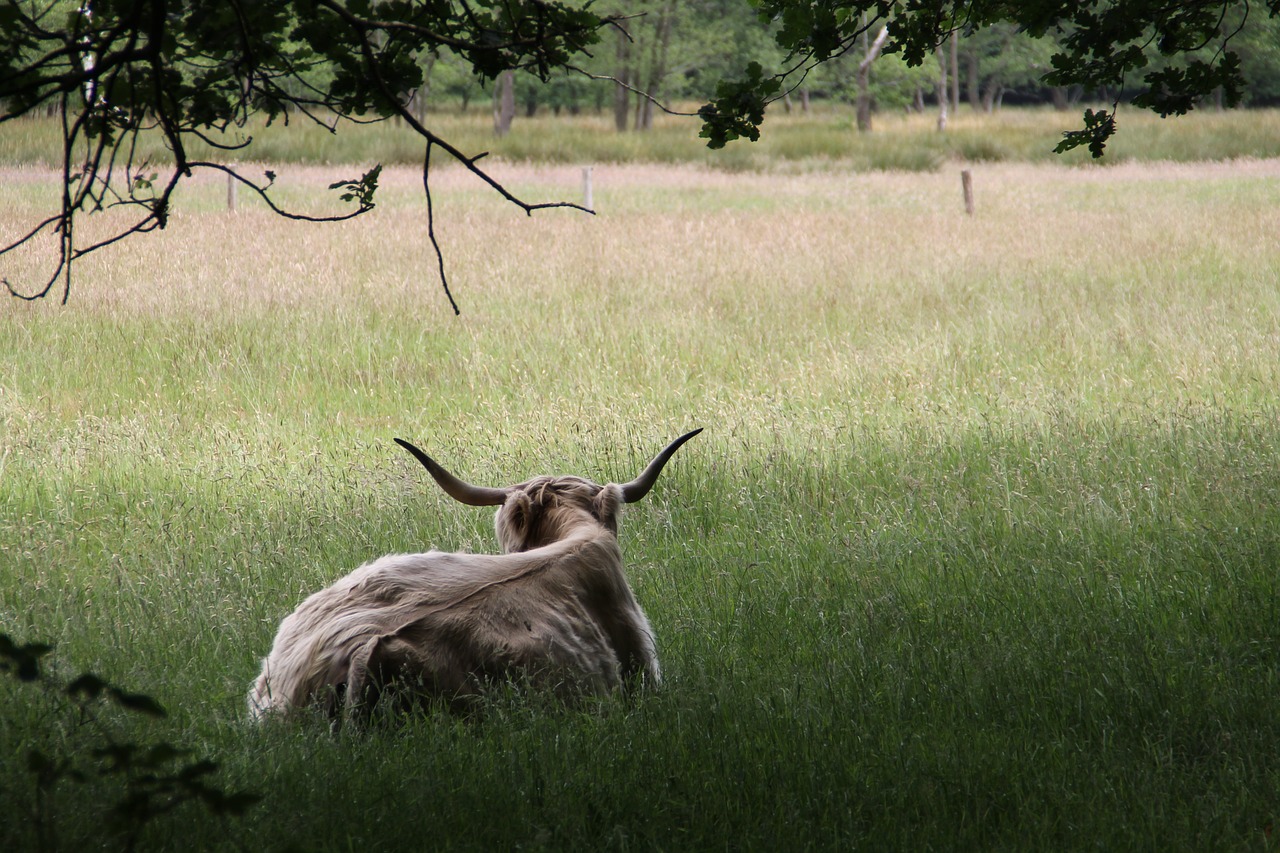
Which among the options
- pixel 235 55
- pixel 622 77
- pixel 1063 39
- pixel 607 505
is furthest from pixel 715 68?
pixel 235 55

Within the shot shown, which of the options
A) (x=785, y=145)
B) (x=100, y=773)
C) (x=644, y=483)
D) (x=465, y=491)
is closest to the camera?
(x=100, y=773)

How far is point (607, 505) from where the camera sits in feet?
15.3

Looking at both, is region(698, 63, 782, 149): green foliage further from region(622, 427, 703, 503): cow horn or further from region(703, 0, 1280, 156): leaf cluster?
region(622, 427, 703, 503): cow horn

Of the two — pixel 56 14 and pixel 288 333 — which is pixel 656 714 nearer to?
pixel 288 333

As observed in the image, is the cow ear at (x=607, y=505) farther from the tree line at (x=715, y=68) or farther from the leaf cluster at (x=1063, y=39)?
the tree line at (x=715, y=68)

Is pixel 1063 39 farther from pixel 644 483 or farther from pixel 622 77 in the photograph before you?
pixel 622 77

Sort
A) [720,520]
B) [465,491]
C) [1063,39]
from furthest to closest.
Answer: [720,520] → [1063,39] → [465,491]

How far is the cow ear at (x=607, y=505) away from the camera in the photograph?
4.64 m

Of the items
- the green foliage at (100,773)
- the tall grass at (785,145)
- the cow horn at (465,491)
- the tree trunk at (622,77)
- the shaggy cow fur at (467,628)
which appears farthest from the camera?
the tree trunk at (622,77)

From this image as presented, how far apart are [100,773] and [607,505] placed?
8.95 ft

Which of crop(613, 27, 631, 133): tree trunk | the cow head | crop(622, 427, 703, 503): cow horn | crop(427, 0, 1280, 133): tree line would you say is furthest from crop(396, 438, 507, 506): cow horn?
crop(613, 27, 631, 133): tree trunk

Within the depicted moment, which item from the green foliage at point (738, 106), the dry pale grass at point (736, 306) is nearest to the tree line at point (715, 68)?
the dry pale grass at point (736, 306)

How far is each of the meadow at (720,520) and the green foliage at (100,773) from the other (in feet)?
0.13

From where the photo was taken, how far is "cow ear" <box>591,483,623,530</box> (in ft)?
15.2
